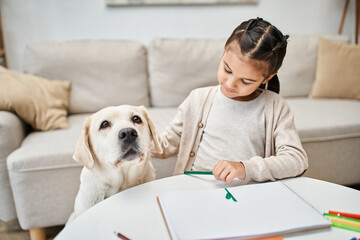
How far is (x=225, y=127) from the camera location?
1.10 metres

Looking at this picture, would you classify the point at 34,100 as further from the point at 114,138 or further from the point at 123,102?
the point at 114,138

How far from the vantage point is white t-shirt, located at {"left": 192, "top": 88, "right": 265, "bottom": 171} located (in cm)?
107

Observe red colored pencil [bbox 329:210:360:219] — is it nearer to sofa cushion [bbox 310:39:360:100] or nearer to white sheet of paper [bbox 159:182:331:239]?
white sheet of paper [bbox 159:182:331:239]

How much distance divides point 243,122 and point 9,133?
1.18 metres

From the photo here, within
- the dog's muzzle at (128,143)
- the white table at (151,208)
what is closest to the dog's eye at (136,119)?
the dog's muzzle at (128,143)

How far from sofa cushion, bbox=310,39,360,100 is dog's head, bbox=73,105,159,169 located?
1.85m

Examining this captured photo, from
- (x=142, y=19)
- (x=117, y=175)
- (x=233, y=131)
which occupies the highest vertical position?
(x=142, y=19)

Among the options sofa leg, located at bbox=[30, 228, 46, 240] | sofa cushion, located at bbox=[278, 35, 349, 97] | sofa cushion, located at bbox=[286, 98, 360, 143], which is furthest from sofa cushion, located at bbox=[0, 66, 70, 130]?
sofa cushion, located at bbox=[278, 35, 349, 97]

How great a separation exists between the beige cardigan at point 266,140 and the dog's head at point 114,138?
0.51 feet

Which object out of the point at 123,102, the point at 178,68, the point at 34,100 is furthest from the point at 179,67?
the point at 34,100

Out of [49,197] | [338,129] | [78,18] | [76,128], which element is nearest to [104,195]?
[49,197]

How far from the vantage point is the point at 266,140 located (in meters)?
1.04

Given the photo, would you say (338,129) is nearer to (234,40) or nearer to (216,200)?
(234,40)

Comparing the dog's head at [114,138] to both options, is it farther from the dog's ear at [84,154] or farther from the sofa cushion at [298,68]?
the sofa cushion at [298,68]
